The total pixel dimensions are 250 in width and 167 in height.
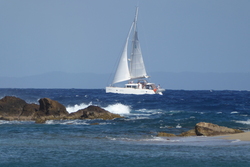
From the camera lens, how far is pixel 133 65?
285ft

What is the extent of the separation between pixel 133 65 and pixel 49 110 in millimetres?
57476

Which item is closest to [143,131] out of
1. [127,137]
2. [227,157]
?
[127,137]

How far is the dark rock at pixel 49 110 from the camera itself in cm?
2964

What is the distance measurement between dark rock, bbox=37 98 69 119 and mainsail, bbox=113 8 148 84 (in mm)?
54551

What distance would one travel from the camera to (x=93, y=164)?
13.8m

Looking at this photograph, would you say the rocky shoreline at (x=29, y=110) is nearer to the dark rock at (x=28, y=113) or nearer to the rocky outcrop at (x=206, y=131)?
the dark rock at (x=28, y=113)

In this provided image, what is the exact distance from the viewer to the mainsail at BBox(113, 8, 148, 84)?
84.8 m

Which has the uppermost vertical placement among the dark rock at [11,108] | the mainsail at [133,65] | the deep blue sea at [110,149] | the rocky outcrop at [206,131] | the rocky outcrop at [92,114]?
the mainsail at [133,65]

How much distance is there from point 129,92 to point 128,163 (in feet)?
233

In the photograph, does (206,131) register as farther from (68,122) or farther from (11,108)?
(11,108)

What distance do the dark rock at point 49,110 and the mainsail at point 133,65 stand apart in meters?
54.6

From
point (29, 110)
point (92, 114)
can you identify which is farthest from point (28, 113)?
point (92, 114)

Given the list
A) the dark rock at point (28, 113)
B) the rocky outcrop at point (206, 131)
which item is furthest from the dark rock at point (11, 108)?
the rocky outcrop at point (206, 131)

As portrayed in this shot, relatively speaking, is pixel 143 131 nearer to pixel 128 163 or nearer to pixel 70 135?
pixel 70 135
